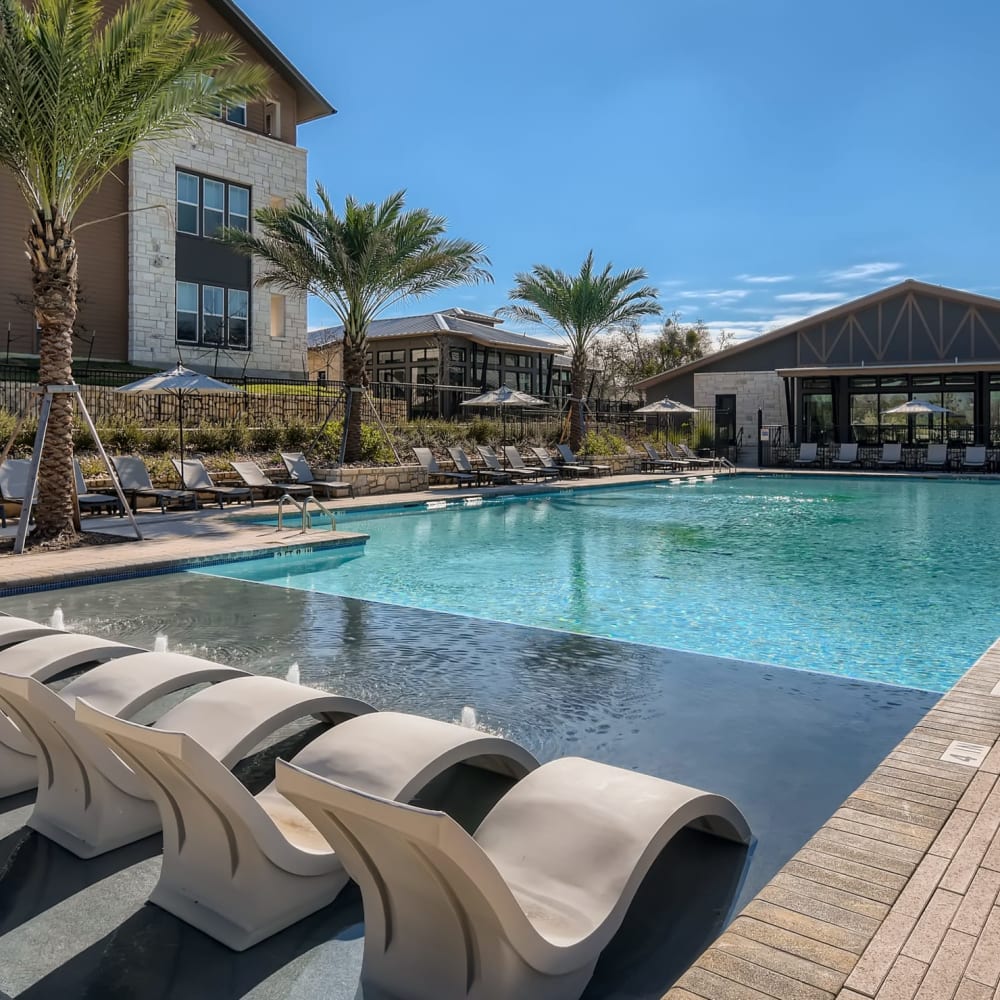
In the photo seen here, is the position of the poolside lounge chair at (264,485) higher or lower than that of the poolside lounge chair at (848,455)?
lower

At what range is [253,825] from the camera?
270 cm

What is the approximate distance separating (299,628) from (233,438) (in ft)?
42.0

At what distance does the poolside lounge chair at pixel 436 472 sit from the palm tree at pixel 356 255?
4.73ft

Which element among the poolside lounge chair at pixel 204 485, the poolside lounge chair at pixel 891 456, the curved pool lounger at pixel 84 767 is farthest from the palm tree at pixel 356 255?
the poolside lounge chair at pixel 891 456

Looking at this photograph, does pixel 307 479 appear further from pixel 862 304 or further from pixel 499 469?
pixel 862 304

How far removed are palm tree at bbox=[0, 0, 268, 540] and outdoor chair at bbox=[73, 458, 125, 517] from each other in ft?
6.94

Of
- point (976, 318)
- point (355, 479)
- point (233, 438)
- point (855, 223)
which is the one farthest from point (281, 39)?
point (976, 318)

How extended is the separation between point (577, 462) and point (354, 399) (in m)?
8.42

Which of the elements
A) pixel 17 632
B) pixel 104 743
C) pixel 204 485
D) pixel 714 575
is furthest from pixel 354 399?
pixel 104 743

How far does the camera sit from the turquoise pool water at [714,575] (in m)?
7.09

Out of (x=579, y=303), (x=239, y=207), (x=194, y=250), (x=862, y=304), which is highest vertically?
(x=239, y=207)

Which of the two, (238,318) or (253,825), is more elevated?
(238,318)

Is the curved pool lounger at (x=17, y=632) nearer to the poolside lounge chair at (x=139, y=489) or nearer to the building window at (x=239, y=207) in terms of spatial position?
the poolside lounge chair at (x=139, y=489)

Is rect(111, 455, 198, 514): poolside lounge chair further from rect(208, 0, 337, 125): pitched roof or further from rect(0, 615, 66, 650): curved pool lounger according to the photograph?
rect(208, 0, 337, 125): pitched roof
